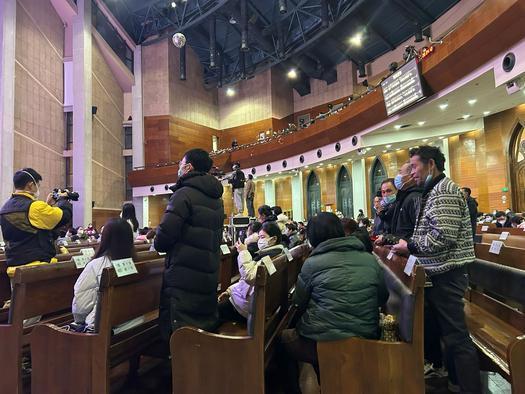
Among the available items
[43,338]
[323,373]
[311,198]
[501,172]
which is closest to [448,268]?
[323,373]

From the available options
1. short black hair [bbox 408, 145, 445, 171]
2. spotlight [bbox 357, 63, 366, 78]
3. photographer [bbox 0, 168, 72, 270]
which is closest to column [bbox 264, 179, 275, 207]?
spotlight [bbox 357, 63, 366, 78]

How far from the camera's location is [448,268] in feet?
6.55

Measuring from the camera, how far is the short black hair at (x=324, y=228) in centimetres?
207

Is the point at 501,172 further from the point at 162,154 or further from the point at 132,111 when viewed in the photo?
the point at 132,111

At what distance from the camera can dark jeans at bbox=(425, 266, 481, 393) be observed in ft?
6.21

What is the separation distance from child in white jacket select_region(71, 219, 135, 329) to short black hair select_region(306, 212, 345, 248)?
3.78 ft

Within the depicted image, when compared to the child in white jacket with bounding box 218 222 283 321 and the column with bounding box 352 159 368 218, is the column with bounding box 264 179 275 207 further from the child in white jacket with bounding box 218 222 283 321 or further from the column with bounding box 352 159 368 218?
the child in white jacket with bounding box 218 222 283 321

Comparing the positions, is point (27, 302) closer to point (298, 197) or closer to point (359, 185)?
point (359, 185)

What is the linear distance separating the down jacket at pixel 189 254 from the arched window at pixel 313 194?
581 inches

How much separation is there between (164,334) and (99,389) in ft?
1.33

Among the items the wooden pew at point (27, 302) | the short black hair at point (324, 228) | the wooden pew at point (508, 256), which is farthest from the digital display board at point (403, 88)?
the wooden pew at point (27, 302)

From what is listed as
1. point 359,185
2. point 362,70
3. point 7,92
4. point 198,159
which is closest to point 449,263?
point 198,159

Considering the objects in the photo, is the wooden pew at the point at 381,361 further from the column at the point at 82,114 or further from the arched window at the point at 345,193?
the arched window at the point at 345,193

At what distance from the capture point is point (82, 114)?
13.5 meters
